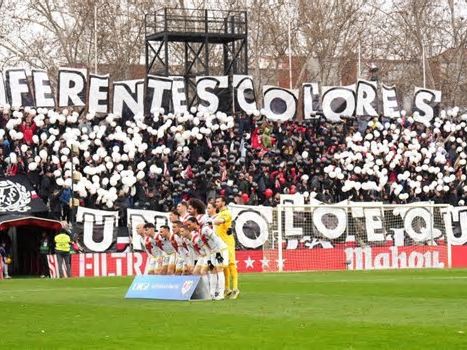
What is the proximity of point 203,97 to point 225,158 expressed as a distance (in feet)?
15.9

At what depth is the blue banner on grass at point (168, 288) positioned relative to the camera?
2261 cm

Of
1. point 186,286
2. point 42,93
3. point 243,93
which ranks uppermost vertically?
point 243,93

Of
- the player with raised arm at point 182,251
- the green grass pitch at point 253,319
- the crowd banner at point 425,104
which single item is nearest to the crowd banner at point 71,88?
the crowd banner at point 425,104

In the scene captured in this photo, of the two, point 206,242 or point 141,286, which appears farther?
point 141,286

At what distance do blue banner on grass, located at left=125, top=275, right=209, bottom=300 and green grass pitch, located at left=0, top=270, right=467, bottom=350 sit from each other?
19.6 inches

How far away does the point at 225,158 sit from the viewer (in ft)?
150

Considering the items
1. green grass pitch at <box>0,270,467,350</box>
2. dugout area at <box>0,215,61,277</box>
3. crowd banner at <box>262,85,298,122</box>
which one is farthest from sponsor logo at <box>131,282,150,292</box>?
crowd banner at <box>262,85,298,122</box>

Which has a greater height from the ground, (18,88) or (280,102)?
(18,88)

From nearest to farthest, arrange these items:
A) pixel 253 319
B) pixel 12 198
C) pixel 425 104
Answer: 1. pixel 253 319
2. pixel 12 198
3. pixel 425 104

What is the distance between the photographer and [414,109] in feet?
Answer: 174

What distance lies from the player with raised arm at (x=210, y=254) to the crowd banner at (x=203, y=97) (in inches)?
939

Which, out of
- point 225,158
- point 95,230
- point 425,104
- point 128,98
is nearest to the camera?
point 95,230

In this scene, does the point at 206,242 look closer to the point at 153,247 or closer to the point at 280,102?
the point at 153,247

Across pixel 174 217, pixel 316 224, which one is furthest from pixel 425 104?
pixel 174 217
